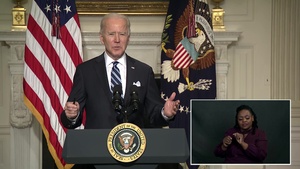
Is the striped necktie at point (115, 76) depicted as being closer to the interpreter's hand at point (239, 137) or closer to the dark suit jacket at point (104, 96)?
the dark suit jacket at point (104, 96)

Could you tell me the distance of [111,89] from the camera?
8.88ft

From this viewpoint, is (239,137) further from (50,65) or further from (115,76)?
(115,76)

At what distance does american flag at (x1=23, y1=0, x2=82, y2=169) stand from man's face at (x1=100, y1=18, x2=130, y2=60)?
287 centimetres

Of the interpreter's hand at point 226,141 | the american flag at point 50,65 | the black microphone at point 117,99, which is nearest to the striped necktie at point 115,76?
the black microphone at point 117,99

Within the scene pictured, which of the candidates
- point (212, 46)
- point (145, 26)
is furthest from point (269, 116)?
point (145, 26)

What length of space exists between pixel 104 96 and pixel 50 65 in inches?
116

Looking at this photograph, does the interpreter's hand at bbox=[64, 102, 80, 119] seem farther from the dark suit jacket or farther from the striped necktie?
the striped necktie

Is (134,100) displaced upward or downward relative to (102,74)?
downward

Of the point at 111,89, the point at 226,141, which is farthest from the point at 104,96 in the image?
the point at 226,141

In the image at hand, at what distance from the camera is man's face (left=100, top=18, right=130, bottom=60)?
2619mm

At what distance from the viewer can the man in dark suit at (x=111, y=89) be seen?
2.63m

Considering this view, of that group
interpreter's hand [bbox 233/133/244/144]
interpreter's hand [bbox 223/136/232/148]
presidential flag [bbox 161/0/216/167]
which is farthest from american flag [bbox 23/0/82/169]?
interpreter's hand [bbox 233/133/244/144]

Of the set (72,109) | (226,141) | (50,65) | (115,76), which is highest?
(50,65)

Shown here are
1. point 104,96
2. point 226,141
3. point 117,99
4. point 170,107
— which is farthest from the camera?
point 226,141
